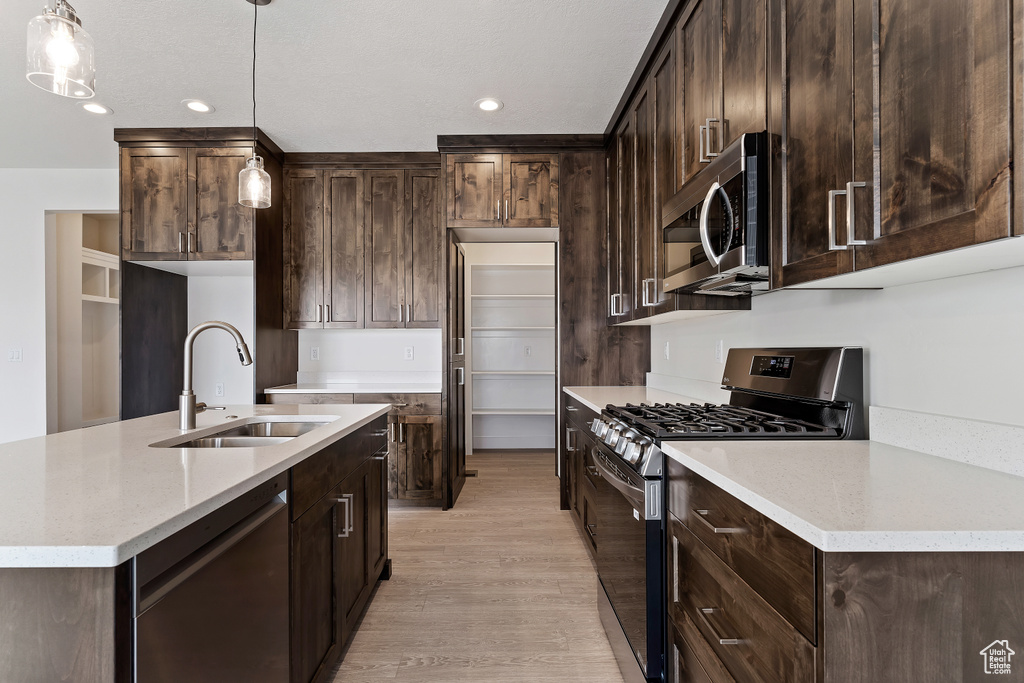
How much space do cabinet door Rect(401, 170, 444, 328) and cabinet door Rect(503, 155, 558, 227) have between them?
64 centimetres

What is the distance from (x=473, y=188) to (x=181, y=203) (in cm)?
205

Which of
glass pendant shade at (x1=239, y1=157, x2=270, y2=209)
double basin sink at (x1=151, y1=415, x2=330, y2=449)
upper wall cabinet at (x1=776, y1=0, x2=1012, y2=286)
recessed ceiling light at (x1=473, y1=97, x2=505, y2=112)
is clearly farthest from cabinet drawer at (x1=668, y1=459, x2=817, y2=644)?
recessed ceiling light at (x1=473, y1=97, x2=505, y2=112)

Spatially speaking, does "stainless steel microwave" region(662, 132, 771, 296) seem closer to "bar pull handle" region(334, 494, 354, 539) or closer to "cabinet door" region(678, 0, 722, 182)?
"cabinet door" region(678, 0, 722, 182)

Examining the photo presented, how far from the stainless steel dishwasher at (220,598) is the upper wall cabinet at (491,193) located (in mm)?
2678

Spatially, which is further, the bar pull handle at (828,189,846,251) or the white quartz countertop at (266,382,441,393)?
the white quartz countertop at (266,382,441,393)

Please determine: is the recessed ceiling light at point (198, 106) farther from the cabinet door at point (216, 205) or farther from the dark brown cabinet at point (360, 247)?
the dark brown cabinet at point (360, 247)

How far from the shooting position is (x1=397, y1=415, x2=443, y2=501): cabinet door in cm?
388

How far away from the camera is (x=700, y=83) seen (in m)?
2.02

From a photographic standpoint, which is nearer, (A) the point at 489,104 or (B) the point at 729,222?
(B) the point at 729,222

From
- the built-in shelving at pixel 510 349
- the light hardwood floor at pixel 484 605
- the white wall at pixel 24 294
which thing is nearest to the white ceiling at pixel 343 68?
the white wall at pixel 24 294

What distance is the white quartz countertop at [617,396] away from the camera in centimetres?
272

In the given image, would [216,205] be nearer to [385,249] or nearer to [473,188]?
[385,249]

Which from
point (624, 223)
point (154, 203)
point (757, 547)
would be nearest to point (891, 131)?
point (757, 547)

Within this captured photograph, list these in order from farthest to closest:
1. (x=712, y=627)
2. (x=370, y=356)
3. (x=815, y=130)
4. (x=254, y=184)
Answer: (x=370, y=356) → (x=254, y=184) → (x=815, y=130) → (x=712, y=627)
